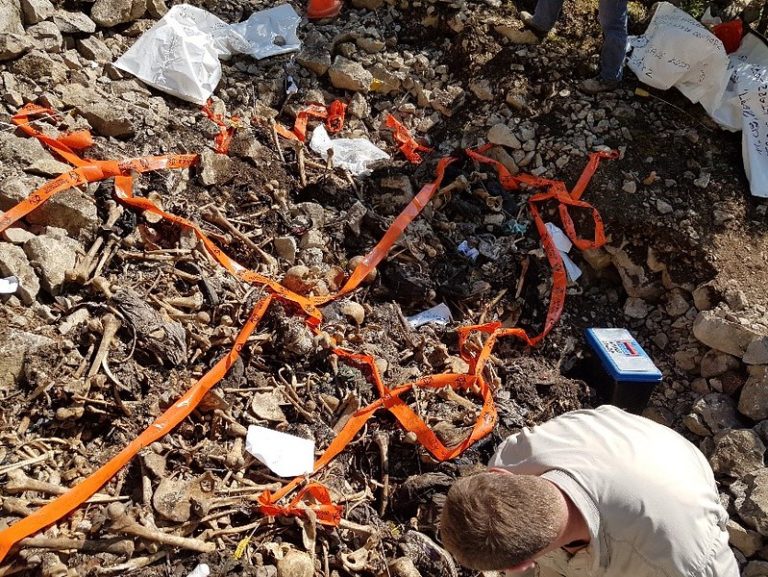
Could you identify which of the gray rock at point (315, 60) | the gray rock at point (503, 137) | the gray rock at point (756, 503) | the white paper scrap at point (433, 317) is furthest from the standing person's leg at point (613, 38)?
the gray rock at point (756, 503)

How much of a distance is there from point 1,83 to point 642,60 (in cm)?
533

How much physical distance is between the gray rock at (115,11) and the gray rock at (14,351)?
3241mm

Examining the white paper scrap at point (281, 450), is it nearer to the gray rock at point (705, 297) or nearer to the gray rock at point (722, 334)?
the gray rock at point (722, 334)

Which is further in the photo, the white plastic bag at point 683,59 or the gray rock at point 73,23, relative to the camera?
the white plastic bag at point 683,59

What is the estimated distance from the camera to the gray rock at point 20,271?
3.82 meters

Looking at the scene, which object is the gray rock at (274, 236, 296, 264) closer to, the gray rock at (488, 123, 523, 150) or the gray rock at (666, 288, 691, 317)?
the gray rock at (488, 123, 523, 150)

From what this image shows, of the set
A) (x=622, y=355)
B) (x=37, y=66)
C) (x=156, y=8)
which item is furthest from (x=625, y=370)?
(x=156, y=8)

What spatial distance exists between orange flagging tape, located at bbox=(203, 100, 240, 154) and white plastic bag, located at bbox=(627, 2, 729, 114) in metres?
3.68

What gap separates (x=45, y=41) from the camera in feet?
17.1

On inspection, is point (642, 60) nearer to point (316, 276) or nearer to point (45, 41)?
point (316, 276)

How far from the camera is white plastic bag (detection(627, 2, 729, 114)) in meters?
5.61

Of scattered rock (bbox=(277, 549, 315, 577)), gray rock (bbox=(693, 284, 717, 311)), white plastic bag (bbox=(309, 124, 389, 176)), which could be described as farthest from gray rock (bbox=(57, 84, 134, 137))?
gray rock (bbox=(693, 284, 717, 311))

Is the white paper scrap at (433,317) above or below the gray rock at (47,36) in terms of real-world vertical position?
below

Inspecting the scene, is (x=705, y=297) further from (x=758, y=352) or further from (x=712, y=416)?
(x=712, y=416)
